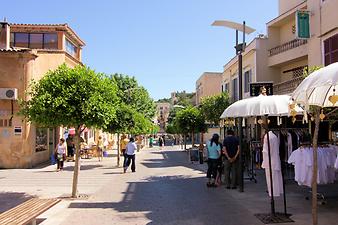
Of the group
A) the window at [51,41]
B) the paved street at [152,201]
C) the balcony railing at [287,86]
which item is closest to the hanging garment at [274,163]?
the paved street at [152,201]

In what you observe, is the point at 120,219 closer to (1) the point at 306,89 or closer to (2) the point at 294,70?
(1) the point at 306,89

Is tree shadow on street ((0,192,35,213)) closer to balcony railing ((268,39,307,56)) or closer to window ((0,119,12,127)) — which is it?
window ((0,119,12,127))

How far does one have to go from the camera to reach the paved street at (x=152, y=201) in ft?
28.4

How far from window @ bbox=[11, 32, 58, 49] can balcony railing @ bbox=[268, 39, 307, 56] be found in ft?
48.6

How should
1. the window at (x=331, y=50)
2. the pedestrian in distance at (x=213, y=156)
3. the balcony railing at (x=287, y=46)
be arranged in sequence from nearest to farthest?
1. the pedestrian in distance at (x=213, y=156)
2. the window at (x=331, y=50)
3. the balcony railing at (x=287, y=46)

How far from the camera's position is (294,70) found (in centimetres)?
2486

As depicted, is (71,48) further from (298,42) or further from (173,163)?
(298,42)

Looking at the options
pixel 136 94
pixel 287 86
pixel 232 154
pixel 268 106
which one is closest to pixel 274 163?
pixel 268 106

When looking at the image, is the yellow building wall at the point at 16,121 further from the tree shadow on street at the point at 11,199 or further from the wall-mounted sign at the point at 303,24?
the wall-mounted sign at the point at 303,24

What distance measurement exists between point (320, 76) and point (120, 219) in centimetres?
513

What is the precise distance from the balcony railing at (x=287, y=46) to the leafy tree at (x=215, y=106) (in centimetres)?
690

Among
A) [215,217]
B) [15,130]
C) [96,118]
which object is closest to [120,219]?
[215,217]

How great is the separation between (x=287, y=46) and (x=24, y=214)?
2032 cm

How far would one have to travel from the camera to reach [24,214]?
7340mm
